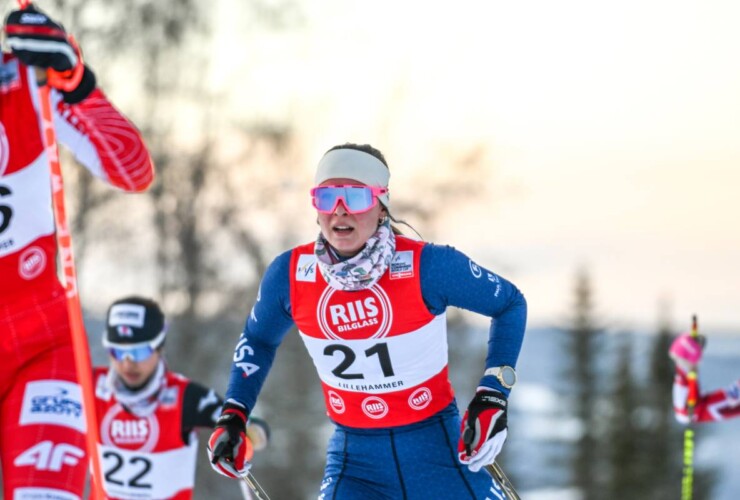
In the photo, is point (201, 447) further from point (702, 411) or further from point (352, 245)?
point (352, 245)

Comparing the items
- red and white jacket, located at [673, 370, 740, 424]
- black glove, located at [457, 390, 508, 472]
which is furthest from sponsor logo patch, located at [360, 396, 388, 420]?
red and white jacket, located at [673, 370, 740, 424]

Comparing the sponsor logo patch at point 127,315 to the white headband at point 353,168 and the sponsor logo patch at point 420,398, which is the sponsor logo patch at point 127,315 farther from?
the sponsor logo patch at point 420,398

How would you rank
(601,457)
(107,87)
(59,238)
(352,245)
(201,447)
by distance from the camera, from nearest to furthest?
(59,238) → (352,245) → (107,87) → (201,447) → (601,457)

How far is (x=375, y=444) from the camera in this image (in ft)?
15.0

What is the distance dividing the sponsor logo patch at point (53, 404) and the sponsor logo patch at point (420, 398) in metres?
1.21

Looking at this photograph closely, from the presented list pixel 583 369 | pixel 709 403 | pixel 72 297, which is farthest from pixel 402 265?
pixel 583 369

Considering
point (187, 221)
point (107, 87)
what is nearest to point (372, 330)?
point (107, 87)

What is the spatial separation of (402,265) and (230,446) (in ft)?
2.94

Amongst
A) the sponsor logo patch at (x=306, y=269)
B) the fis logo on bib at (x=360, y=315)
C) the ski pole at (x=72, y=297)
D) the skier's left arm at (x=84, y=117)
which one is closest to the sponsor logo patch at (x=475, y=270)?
the fis logo on bib at (x=360, y=315)

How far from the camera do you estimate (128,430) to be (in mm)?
6492

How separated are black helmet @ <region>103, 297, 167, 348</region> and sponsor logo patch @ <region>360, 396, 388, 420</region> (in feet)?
7.03

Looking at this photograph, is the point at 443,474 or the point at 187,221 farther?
the point at 187,221

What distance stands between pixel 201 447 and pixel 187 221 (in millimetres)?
3666

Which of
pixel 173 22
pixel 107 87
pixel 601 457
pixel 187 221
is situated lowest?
pixel 601 457
